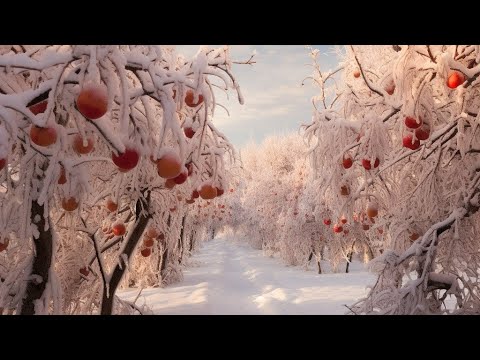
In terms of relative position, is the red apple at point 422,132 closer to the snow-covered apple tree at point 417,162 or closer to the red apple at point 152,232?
the snow-covered apple tree at point 417,162

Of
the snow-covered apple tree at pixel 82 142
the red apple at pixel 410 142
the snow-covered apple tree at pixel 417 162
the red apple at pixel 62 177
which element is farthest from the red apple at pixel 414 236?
the red apple at pixel 62 177

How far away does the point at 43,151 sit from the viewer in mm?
2000

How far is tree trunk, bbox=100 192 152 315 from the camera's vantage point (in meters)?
3.86

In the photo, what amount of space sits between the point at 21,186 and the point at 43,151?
0.44 m

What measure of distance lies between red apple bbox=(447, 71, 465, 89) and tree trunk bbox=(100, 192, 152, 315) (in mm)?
2804

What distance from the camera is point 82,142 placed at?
2.01 metres

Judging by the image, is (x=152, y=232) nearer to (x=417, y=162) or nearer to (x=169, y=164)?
(x=169, y=164)

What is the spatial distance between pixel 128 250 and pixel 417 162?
2936 mm

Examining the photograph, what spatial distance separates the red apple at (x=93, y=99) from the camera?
138 centimetres

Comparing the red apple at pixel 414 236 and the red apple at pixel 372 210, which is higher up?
the red apple at pixel 372 210

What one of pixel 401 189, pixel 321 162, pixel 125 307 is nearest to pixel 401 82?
pixel 321 162

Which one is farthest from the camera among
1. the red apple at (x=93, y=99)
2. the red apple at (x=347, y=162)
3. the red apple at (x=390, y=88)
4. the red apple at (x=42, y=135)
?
the red apple at (x=347, y=162)
